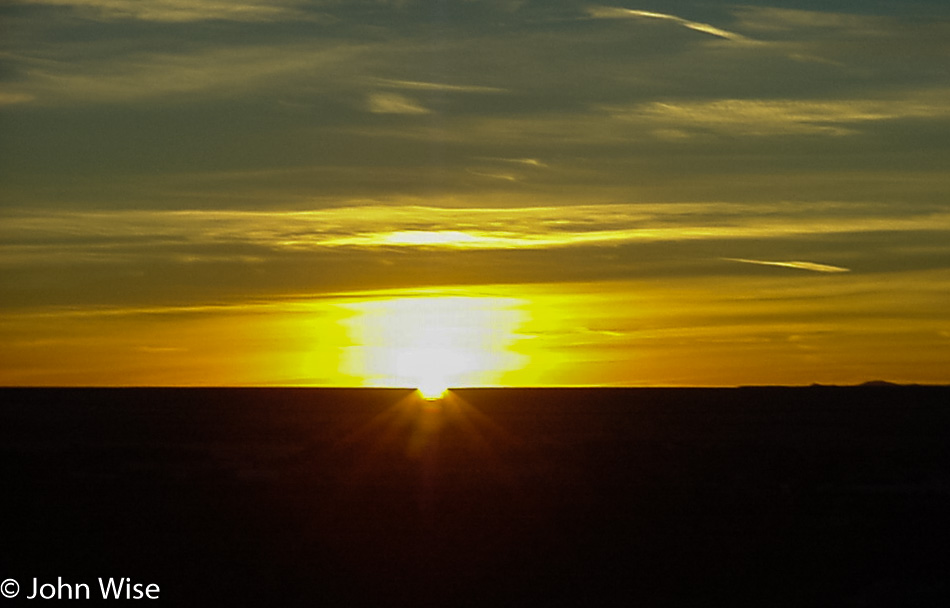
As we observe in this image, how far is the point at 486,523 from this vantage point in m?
38.3

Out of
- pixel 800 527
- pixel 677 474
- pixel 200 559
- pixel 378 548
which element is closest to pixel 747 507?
pixel 800 527

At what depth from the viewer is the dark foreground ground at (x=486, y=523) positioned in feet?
97.4

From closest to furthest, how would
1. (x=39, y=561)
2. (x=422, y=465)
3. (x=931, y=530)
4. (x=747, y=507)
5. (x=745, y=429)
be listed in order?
(x=39, y=561) → (x=931, y=530) → (x=747, y=507) → (x=422, y=465) → (x=745, y=429)

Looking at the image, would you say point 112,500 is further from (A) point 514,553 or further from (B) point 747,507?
(B) point 747,507

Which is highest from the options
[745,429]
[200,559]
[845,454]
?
[745,429]

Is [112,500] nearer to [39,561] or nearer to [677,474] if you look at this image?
[39,561]

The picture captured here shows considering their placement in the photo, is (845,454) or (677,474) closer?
(677,474)

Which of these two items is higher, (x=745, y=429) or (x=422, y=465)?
(x=745, y=429)

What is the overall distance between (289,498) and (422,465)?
14645mm

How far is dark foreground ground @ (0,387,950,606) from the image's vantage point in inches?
1169

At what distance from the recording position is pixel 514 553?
3359 centimetres

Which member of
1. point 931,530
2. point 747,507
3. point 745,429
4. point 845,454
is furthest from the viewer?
point 745,429

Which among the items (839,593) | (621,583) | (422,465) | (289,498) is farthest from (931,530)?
(422,465)

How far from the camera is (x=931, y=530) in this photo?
37.5 metres
